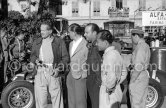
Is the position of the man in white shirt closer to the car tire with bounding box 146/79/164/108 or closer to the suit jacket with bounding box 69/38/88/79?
the suit jacket with bounding box 69/38/88/79

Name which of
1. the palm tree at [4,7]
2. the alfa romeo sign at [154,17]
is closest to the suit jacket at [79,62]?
the alfa romeo sign at [154,17]

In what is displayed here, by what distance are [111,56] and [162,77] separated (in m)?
3.11

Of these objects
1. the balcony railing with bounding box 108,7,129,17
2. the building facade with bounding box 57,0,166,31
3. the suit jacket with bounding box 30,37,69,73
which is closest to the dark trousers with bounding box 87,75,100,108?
the suit jacket with bounding box 30,37,69,73

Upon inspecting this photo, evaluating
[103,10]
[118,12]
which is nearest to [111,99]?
[103,10]

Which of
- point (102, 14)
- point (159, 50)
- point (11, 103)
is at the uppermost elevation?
point (102, 14)

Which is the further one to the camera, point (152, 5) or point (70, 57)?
point (152, 5)

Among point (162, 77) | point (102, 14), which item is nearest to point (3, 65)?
point (162, 77)

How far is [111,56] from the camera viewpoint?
3.61m

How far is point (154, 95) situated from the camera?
6.20m

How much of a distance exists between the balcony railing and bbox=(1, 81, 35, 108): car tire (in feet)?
129

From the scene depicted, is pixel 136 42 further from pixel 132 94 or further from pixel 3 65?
pixel 3 65

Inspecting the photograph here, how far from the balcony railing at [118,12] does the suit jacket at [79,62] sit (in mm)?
39722

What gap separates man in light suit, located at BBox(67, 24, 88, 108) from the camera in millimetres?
4996

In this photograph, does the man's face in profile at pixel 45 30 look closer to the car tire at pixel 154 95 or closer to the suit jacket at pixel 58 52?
the suit jacket at pixel 58 52
